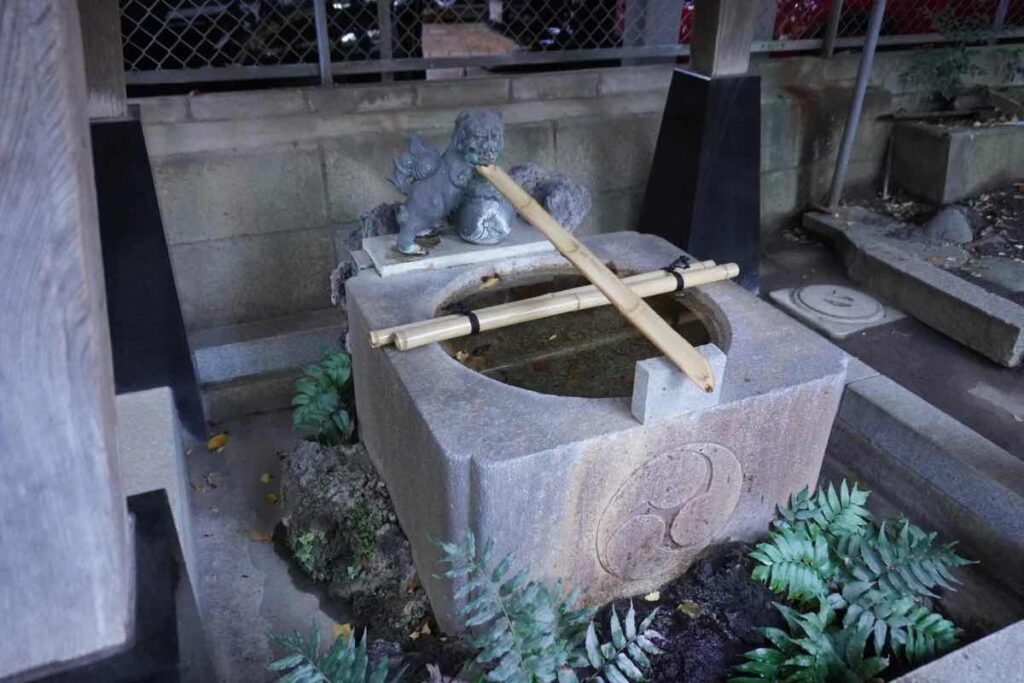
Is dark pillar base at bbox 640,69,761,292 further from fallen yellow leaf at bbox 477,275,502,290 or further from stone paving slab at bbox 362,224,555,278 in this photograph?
fallen yellow leaf at bbox 477,275,502,290

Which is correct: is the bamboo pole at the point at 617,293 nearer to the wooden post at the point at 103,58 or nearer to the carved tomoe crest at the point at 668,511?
the carved tomoe crest at the point at 668,511

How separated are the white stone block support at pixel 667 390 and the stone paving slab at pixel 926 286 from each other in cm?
257

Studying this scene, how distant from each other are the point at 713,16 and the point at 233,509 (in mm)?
3478

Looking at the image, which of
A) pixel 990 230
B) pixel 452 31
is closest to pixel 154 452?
pixel 452 31

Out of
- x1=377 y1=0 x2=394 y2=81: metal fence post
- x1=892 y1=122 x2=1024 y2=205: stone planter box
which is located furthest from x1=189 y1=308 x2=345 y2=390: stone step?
x1=892 y1=122 x2=1024 y2=205: stone planter box

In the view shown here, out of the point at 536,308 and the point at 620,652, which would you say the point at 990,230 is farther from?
the point at 620,652

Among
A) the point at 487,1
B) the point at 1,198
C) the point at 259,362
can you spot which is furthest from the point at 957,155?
the point at 1,198

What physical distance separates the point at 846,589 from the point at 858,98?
3923 millimetres

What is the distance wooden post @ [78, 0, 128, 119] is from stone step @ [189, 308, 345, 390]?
1.36 meters

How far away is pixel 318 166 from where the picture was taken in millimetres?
4305

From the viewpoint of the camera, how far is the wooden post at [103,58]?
305 centimetres

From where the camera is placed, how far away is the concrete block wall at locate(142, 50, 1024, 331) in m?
4.10

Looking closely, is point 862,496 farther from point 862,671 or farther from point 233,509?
point 233,509

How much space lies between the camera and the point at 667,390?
7.14 ft
